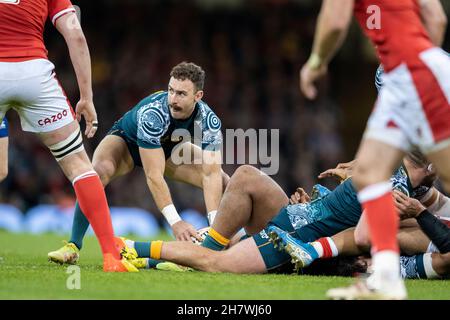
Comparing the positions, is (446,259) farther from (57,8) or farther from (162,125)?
(57,8)

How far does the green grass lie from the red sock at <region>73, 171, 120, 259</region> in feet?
0.78

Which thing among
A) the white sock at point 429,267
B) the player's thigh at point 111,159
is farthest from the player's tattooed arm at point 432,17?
the player's thigh at point 111,159

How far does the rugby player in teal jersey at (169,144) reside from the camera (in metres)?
7.47

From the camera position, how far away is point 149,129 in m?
7.47

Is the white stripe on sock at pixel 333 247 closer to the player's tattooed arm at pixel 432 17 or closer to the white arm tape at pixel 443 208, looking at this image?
the white arm tape at pixel 443 208

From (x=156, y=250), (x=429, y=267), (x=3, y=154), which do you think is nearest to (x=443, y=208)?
(x=429, y=267)

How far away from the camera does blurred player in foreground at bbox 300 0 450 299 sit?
4.35 metres

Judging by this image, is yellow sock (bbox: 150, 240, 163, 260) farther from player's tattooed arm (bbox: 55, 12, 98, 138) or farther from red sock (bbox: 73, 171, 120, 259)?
player's tattooed arm (bbox: 55, 12, 98, 138)

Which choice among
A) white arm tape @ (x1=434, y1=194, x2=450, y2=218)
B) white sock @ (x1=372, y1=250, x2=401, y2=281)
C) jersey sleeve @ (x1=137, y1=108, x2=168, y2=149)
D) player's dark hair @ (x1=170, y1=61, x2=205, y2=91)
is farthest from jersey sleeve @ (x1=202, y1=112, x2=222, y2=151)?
white sock @ (x1=372, y1=250, x2=401, y2=281)

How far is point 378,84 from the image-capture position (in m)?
6.99

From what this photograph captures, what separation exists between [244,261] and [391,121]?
216cm
